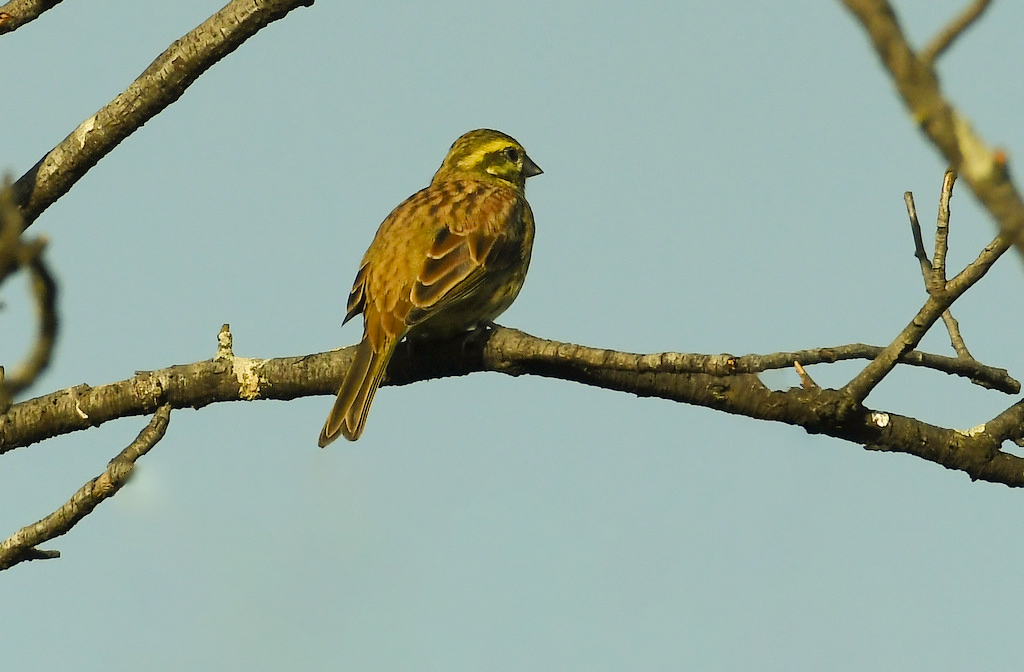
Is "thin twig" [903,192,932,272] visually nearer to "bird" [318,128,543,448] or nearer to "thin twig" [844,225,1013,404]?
"thin twig" [844,225,1013,404]

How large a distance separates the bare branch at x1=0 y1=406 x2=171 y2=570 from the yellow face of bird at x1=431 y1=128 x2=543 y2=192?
15.2ft

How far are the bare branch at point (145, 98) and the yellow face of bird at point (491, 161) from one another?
3.82 meters

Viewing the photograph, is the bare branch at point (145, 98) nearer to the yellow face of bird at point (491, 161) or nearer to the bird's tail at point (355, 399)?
A: the bird's tail at point (355, 399)

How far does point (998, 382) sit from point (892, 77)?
13.0ft

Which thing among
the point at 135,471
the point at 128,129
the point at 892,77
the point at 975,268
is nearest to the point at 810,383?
the point at 975,268

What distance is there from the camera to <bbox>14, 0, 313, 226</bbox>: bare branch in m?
5.22

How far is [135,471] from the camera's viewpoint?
14.9 feet

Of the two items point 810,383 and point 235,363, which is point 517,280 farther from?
point 810,383

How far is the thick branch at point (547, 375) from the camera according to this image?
192 inches

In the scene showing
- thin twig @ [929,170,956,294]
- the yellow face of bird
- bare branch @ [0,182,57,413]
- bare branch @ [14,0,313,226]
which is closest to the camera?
bare branch @ [0,182,57,413]

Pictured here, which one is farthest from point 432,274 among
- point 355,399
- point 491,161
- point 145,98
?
point 491,161

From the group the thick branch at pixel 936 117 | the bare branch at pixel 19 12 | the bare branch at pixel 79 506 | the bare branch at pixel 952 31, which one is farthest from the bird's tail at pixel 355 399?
the thick branch at pixel 936 117

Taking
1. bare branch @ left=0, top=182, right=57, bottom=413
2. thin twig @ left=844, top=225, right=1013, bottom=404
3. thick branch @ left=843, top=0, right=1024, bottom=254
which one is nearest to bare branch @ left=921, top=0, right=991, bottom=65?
thick branch @ left=843, top=0, right=1024, bottom=254

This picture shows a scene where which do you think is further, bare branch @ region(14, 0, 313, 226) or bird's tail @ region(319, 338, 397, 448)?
bird's tail @ region(319, 338, 397, 448)
